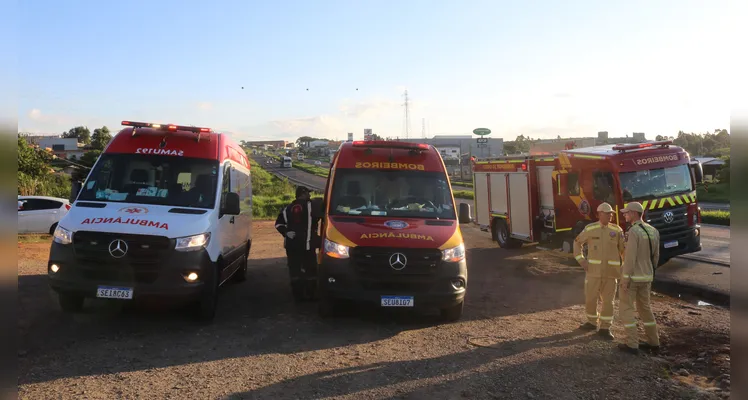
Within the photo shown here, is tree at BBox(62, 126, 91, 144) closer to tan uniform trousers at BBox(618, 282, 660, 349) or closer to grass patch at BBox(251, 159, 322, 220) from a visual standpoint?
grass patch at BBox(251, 159, 322, 220)

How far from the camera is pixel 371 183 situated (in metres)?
8.02

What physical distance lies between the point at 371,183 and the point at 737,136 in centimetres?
616

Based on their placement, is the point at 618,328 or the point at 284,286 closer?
the point at 618,328

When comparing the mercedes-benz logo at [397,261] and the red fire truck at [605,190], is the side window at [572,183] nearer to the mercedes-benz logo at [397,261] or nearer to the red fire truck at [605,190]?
the red fire truck at [605,190]

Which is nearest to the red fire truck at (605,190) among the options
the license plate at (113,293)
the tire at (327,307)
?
the tire at (327,307)

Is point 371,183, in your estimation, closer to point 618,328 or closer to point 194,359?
point 194,359

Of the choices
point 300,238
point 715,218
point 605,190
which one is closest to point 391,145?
point 300,238

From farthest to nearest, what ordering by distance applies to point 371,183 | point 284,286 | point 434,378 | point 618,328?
point 284,286
point 371,183
point 618,328
point 434,378

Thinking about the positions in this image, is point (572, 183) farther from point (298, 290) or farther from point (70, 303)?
point (70, 303)

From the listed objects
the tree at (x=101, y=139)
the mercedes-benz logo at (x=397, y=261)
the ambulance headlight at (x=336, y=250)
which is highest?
the tree at (x=101, y=139)

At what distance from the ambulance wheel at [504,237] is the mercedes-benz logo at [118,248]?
1135 cm

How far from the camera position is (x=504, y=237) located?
51.6ft

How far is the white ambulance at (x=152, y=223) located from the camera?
20.9ft

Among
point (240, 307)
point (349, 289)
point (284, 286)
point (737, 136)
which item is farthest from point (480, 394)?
point (284, 286)
